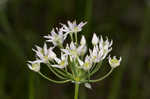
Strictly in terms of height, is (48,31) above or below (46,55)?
above

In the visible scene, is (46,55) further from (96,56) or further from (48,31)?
(48,31)

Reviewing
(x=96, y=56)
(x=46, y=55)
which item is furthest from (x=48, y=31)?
(x=96, y=56)

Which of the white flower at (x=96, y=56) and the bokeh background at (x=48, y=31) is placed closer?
the white flower at (x=96, y=56)

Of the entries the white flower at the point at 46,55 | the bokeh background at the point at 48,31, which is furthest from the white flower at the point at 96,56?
the bokeh background at the point at 48,31

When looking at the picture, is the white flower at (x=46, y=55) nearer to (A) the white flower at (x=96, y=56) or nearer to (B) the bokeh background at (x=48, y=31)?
(A) the white flower at (x=96, y=56)

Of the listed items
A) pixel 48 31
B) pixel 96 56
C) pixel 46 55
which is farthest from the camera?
pixel 48 31

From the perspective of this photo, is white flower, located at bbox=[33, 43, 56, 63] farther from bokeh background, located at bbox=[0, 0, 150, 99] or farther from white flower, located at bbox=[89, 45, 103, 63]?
bokeh background, located at bbox=[0, 0, 150, 99]
